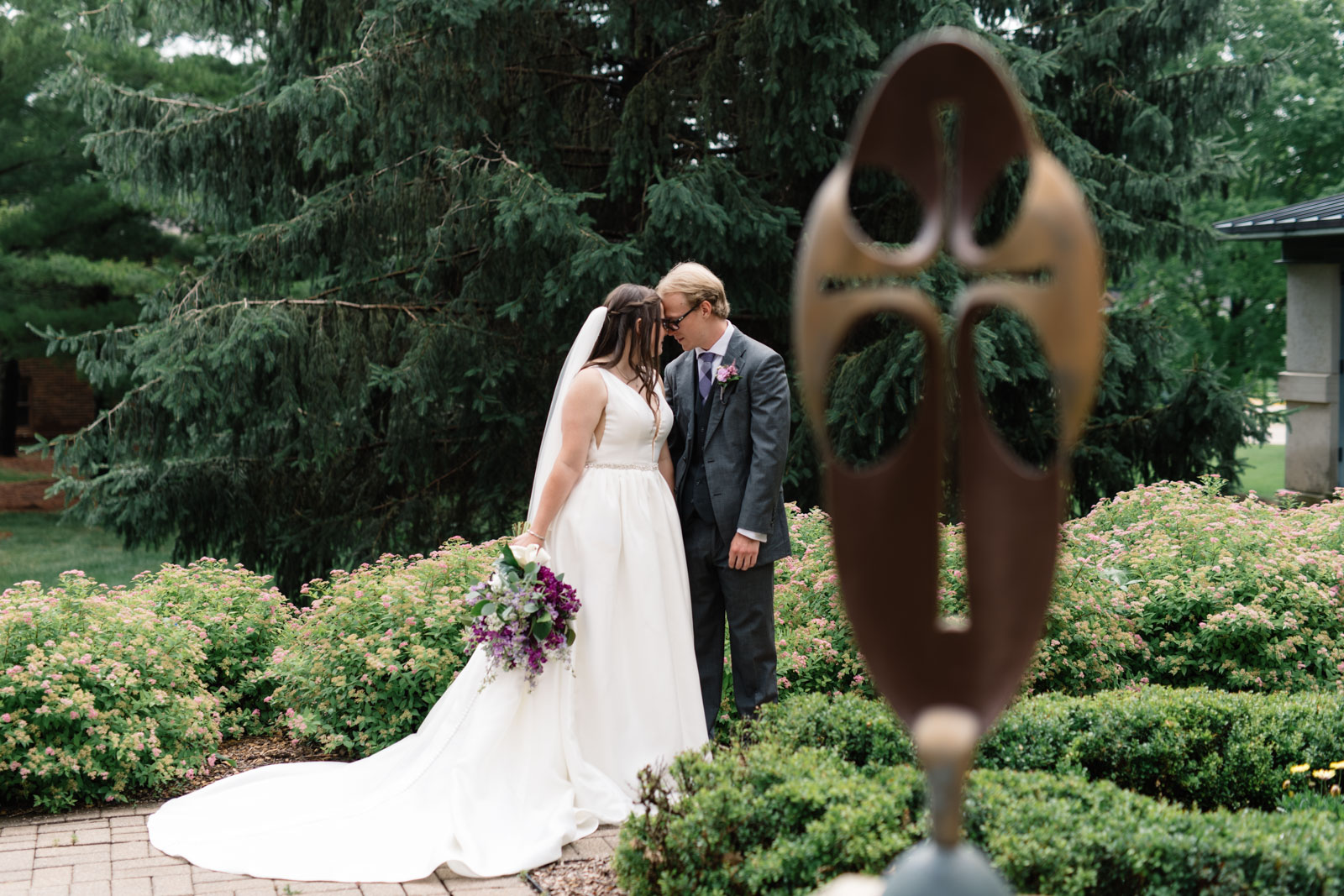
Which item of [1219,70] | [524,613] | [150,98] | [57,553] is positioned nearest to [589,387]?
[524,613]

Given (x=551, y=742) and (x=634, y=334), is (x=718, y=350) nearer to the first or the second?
(x=634, y=334)

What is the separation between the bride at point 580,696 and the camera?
14.4ft

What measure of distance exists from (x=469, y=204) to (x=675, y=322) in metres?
4.00

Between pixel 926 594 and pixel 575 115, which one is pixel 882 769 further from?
pixel 575 115

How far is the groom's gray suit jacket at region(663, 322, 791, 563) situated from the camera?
15.5 ft

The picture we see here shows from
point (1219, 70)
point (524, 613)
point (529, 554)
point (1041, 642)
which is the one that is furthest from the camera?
Answer: point (1219, 70)

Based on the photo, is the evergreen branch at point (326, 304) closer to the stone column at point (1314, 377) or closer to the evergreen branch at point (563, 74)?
the evergreen branch at point (563, 74)

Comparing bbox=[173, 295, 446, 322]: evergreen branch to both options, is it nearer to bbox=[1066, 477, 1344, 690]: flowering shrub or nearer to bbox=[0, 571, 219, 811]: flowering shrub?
bbox=[0, 571, 219, 811]: flowering shrub

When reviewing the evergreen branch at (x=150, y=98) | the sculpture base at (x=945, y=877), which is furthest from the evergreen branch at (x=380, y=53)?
the sculpture base at (x=945, y=877)

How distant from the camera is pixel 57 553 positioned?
49.7 ft

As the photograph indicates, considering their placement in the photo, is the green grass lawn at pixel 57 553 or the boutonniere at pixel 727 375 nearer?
the boutonniere at pixel 727 375

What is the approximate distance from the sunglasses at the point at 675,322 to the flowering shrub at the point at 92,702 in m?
2.71

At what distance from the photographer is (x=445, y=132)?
28.4ft

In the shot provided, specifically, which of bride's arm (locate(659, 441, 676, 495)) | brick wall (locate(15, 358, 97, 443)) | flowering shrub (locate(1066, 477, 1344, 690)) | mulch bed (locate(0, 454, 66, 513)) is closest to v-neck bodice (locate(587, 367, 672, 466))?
bride's arm (locate(659, 441, 676, 495))
